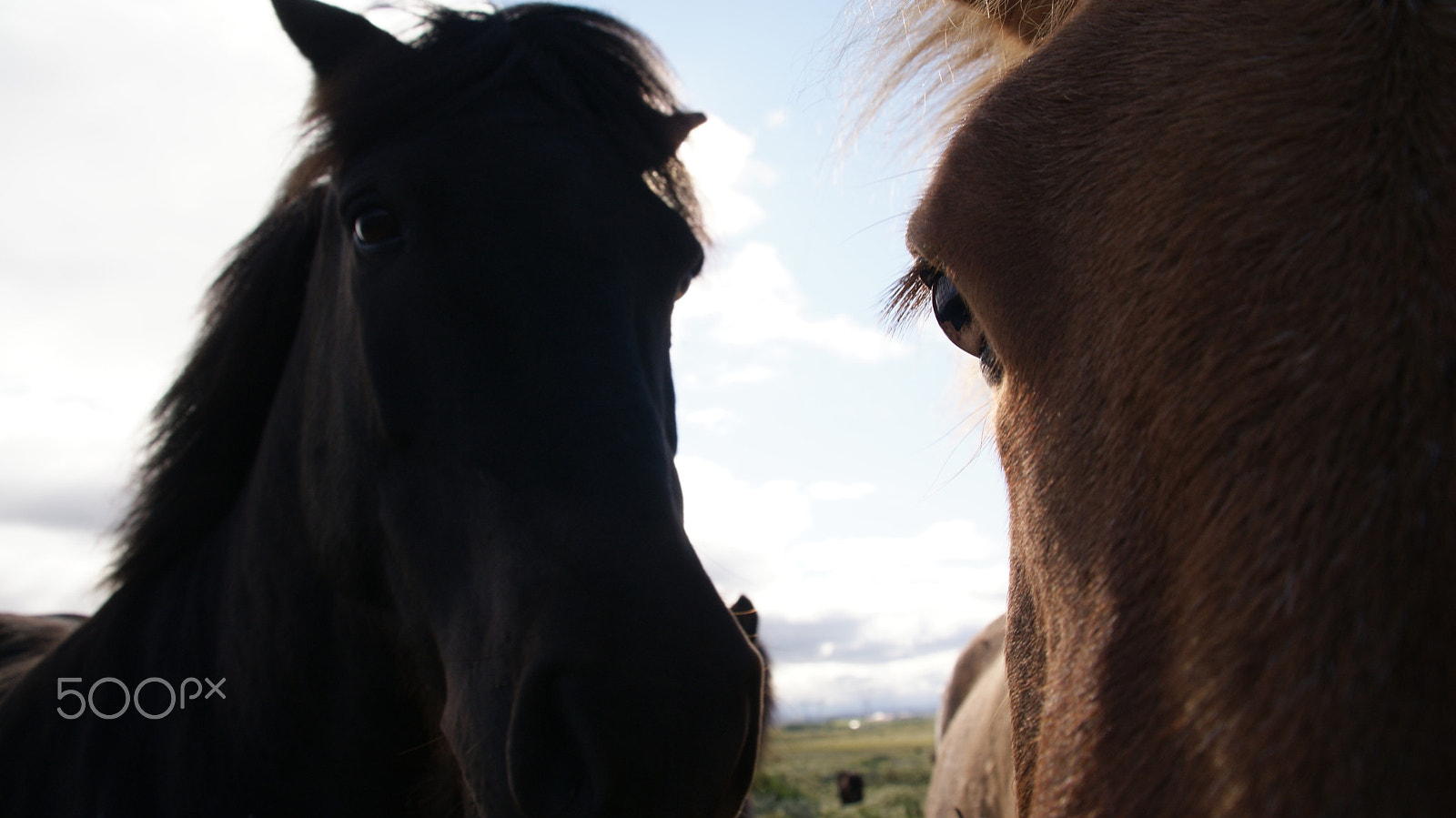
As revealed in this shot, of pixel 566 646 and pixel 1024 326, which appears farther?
pixel 566 646

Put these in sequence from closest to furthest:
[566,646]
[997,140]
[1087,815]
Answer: [1087,815]
[997,140]
[566,646]

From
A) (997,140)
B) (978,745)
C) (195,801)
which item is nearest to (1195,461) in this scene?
(997,140)

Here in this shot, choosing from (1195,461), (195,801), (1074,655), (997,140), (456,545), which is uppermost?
(997,140)

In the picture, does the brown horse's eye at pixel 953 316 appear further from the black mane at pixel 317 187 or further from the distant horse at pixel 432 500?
the black mane at pixel 317 187

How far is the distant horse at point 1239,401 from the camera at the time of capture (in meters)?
0.61

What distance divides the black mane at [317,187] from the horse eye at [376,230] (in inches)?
10.2

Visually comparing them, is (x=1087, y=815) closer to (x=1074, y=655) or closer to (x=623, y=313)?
(x=1074, y=655)

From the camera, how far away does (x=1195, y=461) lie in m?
0.75

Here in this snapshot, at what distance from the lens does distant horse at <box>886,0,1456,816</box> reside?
0.61 metres

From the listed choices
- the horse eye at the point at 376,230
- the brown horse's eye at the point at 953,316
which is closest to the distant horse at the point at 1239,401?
the brown horse's eye at the point at 953,316

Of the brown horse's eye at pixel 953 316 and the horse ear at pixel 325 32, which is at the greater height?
the horse ear at pixel 325 32

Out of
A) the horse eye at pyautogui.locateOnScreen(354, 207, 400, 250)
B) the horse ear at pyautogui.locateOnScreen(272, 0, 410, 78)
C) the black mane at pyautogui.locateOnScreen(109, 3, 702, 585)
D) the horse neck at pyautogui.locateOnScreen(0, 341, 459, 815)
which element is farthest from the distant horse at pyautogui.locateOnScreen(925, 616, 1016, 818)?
the horse ear at pyautogui.locateOnScreen(272, 0, 410, 78)

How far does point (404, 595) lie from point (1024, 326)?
1468 mm

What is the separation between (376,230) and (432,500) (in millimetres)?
668
